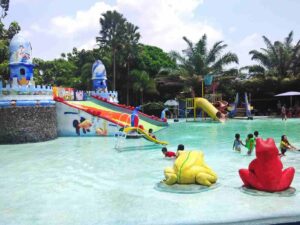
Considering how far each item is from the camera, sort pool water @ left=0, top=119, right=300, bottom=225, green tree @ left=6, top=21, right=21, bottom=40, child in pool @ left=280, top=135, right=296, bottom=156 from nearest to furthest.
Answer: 1. pool water @ left=0, top=119, right=300, bottom=225
2. child in pool @ left=280, top=135, right=296, bottom=156
3. green tree @ left=6, top=21, right=21, bottom=40

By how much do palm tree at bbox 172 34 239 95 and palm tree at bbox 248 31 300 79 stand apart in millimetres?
2822

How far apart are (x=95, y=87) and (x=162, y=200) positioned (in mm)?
23345

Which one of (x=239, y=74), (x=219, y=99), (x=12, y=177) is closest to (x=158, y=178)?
(x=12, y=177)

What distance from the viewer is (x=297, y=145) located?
15.2 metres

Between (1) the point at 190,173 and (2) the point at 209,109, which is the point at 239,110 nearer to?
(2) the point at 209,109

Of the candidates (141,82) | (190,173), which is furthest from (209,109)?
(190,173)

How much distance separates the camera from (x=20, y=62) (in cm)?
1956

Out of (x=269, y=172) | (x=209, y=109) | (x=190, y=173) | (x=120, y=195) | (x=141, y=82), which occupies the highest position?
(x=141, y=82)

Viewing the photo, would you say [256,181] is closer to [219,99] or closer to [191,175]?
[191,175]

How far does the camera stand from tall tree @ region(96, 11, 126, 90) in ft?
125

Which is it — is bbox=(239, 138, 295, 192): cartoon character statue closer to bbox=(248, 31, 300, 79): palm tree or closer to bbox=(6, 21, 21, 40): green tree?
bbox=(6, 21, 21, 40): green tree

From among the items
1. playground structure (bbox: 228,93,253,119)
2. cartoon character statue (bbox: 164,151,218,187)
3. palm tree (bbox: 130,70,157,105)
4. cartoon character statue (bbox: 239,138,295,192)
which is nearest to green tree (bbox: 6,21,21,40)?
palm tree (bbox: 130,70,157,105)

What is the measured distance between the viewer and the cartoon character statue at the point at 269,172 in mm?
7469

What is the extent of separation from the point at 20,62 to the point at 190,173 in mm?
14358
